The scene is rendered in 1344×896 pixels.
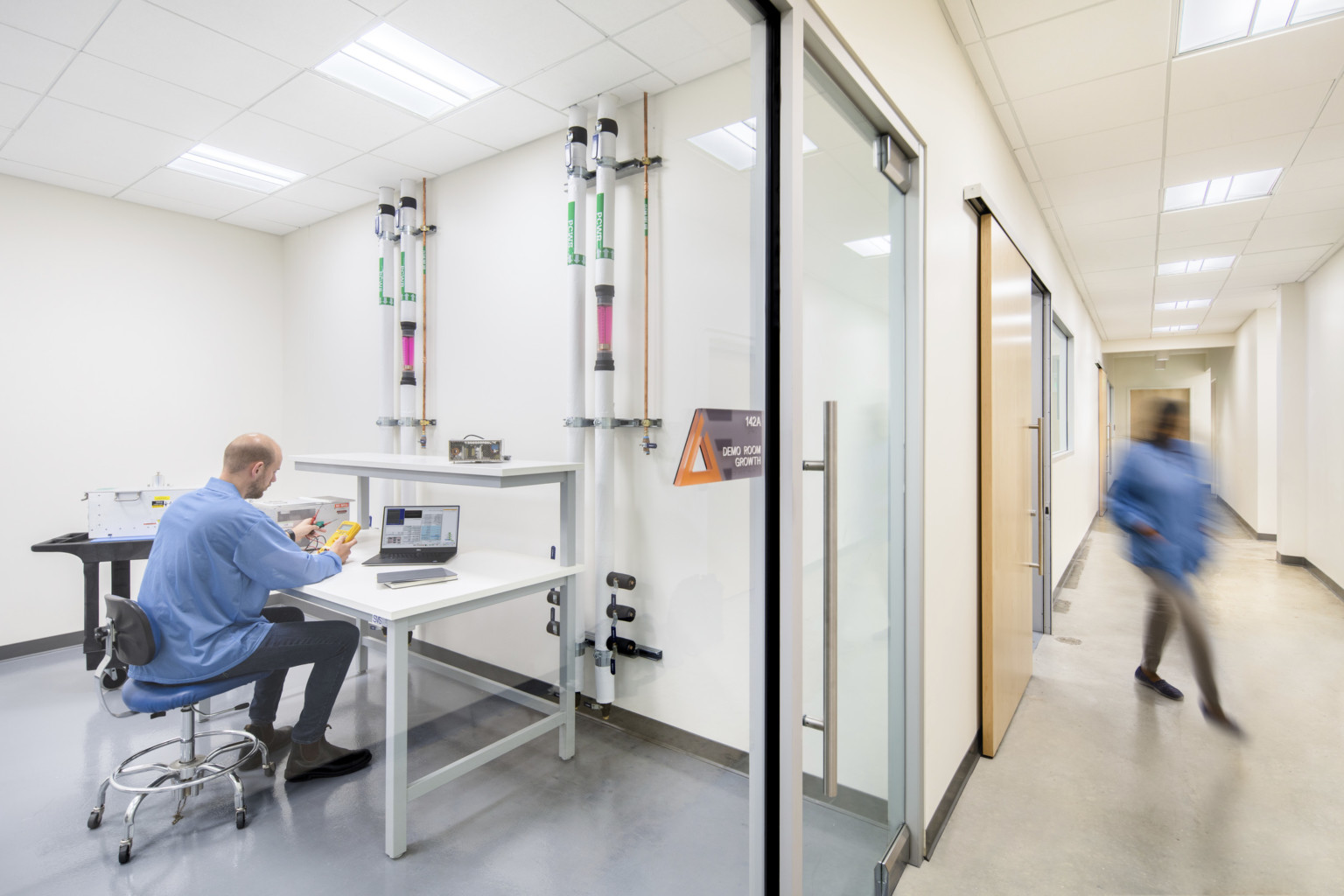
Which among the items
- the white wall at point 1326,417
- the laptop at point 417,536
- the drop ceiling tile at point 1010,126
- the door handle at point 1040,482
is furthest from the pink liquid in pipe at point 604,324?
the white wall at point 1326,417

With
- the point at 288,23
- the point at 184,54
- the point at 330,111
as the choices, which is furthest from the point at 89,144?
the point at 288,23

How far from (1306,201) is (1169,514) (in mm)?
3533

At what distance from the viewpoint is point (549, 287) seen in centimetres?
253

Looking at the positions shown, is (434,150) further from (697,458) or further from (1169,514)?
(1169,514)

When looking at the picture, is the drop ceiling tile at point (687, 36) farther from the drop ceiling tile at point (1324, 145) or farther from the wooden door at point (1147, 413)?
the drop ceiling tile at point (1324, 145)

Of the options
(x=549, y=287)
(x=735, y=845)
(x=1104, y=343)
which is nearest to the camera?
(x=735, y=845)

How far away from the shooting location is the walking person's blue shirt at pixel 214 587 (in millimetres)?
1396

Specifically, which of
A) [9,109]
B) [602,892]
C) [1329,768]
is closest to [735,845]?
[602,892]

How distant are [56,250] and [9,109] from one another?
0.48ft

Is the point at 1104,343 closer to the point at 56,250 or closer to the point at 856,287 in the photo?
the point at 856,287

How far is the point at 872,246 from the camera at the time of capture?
61.8 inches

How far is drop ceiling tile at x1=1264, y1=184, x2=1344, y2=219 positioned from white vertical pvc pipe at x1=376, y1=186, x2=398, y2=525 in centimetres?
489

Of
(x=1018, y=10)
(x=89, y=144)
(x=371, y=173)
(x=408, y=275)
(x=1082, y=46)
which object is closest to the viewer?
(x=89, y=144)

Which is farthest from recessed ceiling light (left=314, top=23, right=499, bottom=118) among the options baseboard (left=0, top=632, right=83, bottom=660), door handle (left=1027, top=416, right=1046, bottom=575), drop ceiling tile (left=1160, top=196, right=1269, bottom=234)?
drop ceiling tile (left=1160, top=196, right=1269, bottom=234)
